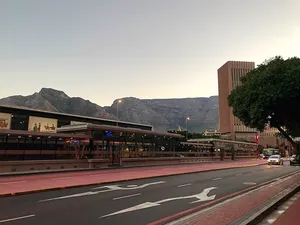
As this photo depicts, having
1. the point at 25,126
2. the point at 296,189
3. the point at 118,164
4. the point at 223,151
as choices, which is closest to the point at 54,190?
the point at 296,189

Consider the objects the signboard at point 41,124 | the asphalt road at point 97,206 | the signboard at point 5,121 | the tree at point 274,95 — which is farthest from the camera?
the signboard at point 41,124

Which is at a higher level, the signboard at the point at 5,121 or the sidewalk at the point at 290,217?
the signboard at the point at 5,121

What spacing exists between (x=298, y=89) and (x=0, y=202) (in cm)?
1354

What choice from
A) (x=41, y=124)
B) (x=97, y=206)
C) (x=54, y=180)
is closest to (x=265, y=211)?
(x=97, y=206)

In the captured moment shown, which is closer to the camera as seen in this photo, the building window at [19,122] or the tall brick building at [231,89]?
the building window at [19,122]

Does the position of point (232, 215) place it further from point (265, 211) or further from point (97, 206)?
point (97, 206)

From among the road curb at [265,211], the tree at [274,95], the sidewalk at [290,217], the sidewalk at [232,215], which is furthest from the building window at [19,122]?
the sidewalk at [290,217]

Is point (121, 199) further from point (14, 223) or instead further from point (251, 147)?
point (251, 147)

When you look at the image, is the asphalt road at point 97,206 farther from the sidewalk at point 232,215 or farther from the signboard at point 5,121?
the signboard at point 5,121

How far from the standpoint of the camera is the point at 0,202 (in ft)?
34.7

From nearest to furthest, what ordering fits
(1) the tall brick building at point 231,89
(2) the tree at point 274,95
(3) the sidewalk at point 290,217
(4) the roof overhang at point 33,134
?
(3) the sidewalk at point 290,217 → (2) the tree at point 274,95 → (4) the roof overhang at point 33,134 → (1) the tall brick building at point 231,89

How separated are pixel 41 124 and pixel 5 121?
26.9 ft

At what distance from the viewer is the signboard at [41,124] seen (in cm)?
5859

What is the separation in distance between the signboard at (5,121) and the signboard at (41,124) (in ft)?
16.1
